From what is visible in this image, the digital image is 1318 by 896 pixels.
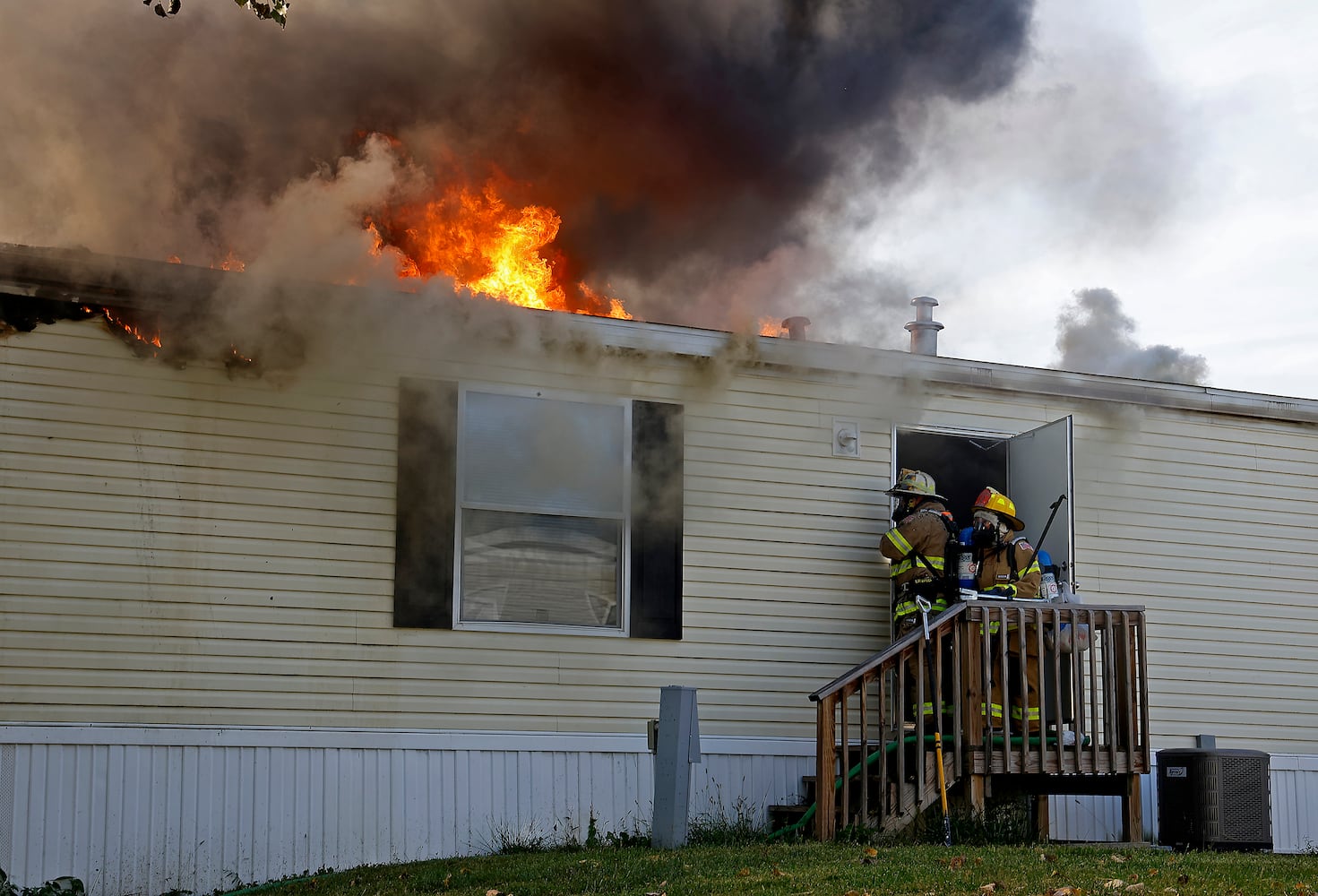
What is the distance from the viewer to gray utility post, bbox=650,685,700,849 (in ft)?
26.4

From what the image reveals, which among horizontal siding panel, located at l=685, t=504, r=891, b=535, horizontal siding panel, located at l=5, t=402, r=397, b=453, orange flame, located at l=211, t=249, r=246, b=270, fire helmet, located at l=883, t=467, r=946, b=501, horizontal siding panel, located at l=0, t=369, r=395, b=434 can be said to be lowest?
horizontal siding panel, located at l=685, t=504, r=891, b=535

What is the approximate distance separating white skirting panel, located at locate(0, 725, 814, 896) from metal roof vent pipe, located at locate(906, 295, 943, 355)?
3.81 metres

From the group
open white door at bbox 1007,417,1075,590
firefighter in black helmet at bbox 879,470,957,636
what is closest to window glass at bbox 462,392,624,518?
firefighter in black helmet at bbox 879,470,957,636

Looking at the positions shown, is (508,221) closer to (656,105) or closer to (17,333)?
(656,105)

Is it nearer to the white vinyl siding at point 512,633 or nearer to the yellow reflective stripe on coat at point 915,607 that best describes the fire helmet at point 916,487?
the white vinyl siding at point 512,633

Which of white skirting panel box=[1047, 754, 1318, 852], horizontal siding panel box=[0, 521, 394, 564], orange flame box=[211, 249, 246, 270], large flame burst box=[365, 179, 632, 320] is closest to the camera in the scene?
horizontal siding panel box=[0, 521, 394, 564]

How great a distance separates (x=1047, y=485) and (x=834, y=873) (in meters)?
4.44

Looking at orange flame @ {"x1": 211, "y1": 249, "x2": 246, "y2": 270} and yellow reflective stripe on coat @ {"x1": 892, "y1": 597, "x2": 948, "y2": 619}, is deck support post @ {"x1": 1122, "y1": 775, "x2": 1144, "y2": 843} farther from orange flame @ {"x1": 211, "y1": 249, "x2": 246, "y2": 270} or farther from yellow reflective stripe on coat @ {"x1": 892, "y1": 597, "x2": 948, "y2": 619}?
orange flame @ {"x1": 211, "y1": 249, "x2": 246, "y2": 270}

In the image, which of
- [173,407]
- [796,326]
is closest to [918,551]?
[796,326]

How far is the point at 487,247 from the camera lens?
9.69m

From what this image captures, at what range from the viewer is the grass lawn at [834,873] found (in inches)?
252

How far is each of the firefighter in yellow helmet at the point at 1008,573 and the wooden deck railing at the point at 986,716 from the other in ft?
0.13

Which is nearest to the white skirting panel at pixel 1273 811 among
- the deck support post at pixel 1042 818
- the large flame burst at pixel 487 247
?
the deck support post at pixel 1042 818

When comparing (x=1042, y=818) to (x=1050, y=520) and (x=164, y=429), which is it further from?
(x=164, y=429)
